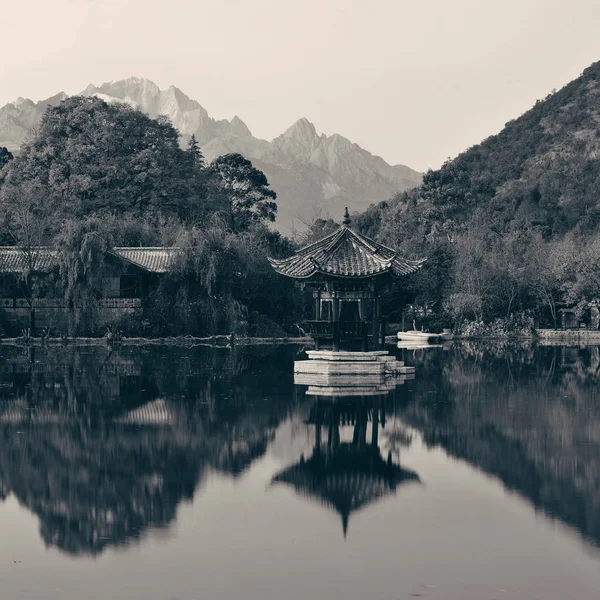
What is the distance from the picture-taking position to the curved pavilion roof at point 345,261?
26.3 metres

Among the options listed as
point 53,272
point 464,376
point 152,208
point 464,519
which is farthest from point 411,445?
point 152,208

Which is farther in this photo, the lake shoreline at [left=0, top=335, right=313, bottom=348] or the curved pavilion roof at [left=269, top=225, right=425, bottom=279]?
the lake shoreline at [left=0, top=335, right=313, bottom=348]

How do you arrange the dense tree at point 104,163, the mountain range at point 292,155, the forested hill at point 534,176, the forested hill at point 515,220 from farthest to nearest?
the mountain range at point 292,155 < the forested hill at point 534,176 < the dense tree at point 104,163 < the forested hill at point 515,220

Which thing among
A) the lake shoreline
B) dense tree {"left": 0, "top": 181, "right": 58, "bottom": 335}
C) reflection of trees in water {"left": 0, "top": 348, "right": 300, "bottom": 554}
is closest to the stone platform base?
reflection of trees in water {"left": 0, "top": 348, "right": 300, "bottom": 554}

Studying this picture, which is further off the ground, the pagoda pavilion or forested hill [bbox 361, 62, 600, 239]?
forested hill [bbox 361, 62, 600, 239]

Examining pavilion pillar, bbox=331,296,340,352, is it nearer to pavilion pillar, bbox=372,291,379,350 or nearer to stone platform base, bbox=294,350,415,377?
stone platform base, bbox=294,350,415,377

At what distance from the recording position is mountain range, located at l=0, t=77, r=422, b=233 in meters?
169

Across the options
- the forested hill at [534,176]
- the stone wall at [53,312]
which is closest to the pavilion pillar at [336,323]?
the stone wall at [53,312]

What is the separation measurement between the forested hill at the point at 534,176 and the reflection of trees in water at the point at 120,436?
41.9m

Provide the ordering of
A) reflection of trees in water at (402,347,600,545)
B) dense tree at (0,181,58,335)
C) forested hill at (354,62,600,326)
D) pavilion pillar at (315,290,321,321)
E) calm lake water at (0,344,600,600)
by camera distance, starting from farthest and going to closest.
→ 1. forested hill at (354,62,600,326)
2. dense tree at (0,181,58,335)
3. pavilion pillar at (315,290,321,321)
4. reflection of trees in water at (402,347,600,545)
5. calm lake water at (0,344,600,600)

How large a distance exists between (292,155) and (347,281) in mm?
154688

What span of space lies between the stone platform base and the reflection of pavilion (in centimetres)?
654

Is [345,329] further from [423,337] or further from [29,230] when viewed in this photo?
[29,230]

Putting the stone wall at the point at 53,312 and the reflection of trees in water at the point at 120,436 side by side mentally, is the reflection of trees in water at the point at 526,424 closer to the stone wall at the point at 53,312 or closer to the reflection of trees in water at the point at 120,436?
the reflection of trees in water at the point at 120,436
